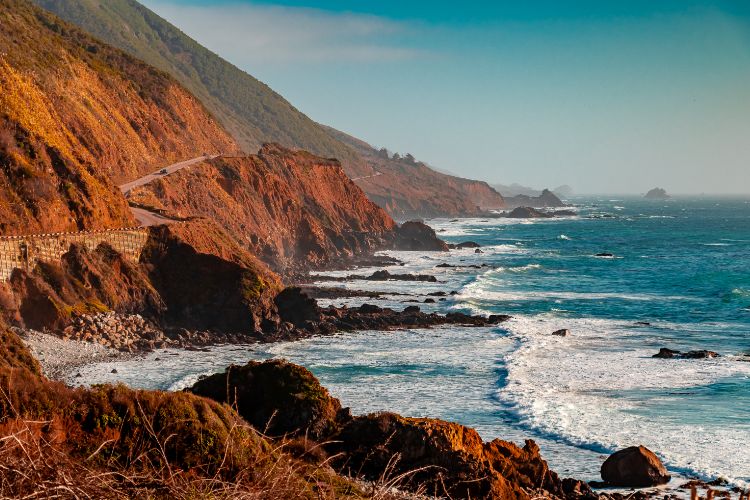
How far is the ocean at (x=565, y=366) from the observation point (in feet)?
81.5

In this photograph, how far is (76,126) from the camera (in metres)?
58.1

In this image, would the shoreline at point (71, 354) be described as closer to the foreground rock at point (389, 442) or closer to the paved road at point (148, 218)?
the foreground rock at point (389, 442)

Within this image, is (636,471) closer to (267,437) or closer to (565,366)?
(267,437)

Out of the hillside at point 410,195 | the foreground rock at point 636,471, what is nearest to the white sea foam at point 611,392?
the foreground rock at point 636,471

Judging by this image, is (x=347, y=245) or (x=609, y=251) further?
(x=609, y=251)

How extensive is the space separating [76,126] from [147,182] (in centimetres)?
704

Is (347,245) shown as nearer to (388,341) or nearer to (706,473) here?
(388,341)

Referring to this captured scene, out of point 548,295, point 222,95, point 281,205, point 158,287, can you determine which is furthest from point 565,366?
point 222,95

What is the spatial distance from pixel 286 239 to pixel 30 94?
31.2 metres

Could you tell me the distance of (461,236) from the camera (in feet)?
391

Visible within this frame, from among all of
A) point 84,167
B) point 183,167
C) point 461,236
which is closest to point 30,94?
point 84,167

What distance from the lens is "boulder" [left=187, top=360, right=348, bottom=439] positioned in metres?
18.2

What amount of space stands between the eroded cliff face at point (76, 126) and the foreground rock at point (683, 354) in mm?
29674

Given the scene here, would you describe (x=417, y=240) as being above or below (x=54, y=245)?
below
